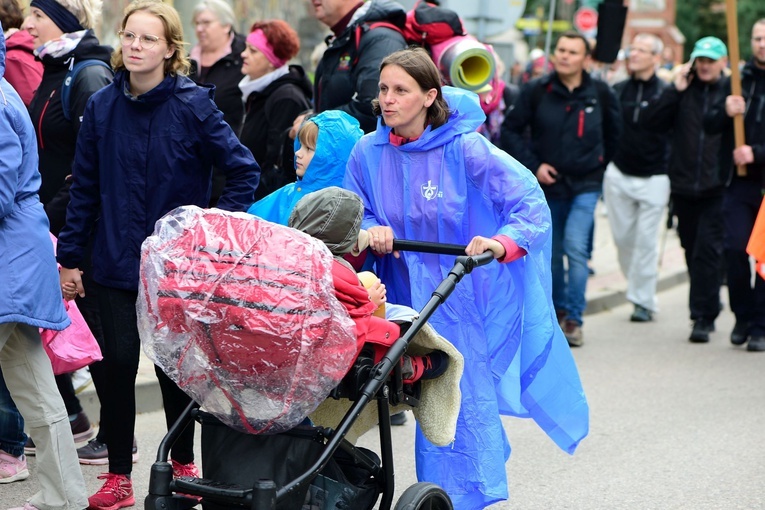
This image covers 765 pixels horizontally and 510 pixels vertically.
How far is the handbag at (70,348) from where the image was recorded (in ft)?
17.7


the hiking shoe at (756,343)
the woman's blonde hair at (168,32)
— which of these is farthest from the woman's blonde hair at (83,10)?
the hiking shoe at (756,343)

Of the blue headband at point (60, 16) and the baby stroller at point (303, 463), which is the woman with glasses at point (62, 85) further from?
the baby stroller at point (303, 463)

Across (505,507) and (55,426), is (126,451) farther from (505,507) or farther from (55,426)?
(505,507)

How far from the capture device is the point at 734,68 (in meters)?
8.87

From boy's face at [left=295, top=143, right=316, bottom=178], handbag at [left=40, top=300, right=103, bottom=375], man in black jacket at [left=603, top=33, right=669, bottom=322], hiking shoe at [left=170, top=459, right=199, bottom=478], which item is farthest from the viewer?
man in black jacket at [left=603, top=33, right=669, bottom=322]

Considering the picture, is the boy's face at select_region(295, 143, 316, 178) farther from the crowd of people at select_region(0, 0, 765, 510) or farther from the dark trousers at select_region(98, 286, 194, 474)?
the dark trousers at select_region(98, 286, 194, 474)

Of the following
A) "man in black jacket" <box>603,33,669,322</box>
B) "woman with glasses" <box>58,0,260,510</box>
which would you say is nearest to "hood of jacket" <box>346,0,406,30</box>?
"woman with glasses" <box>58,0,260,510</box>

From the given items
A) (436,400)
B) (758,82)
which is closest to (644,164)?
(758,82)

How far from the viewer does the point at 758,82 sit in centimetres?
927

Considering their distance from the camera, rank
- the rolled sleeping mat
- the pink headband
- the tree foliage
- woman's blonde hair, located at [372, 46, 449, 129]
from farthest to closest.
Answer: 1. the tree foliage
2. the pink headband
3. the rolled sleeping mat
4. woman's blonde hair, located at [372, 46, 449, 129]

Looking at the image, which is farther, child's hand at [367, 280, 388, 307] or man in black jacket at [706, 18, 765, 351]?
man in black jacket at [706, 18, 765, 351]

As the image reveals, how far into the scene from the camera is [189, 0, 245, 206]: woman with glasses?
316 inches

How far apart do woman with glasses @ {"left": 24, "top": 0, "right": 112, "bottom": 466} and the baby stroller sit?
173 centimetres

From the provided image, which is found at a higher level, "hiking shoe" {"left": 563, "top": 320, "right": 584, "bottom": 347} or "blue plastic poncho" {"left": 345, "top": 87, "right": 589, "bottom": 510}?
"blue plastic poncho" {"left": 345, "top": 87, "right": 589, "bottom": 510}
